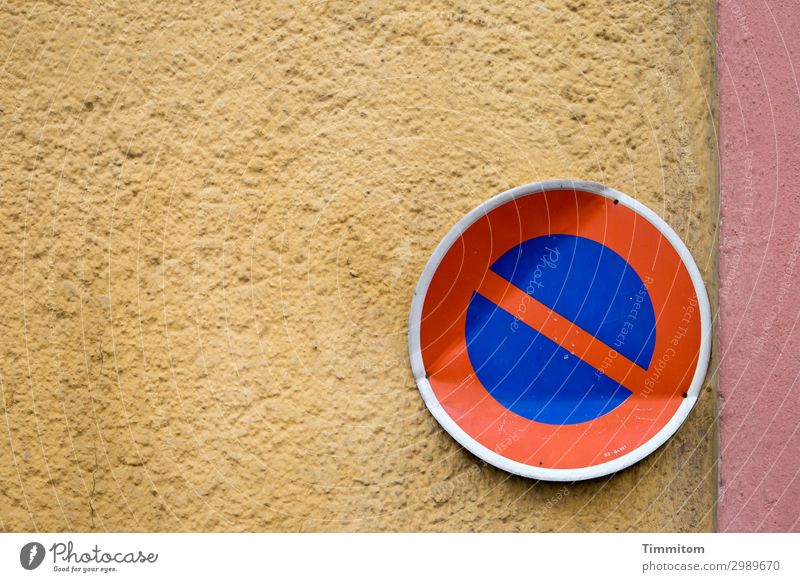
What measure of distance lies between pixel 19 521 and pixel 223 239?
45cm

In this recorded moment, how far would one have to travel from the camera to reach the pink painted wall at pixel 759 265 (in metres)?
1.14

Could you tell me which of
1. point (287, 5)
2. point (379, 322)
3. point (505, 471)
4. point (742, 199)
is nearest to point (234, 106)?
point (287, 5)

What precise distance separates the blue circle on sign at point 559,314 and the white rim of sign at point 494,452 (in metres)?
0.06

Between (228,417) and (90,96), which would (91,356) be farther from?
(90,96)

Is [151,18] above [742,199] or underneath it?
above

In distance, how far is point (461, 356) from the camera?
1077 millimetres

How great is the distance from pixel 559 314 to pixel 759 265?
31 centimetres

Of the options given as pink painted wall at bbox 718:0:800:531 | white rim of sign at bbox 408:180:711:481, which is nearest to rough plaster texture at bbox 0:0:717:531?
white rim of sign at bbox 408:180:711:481
